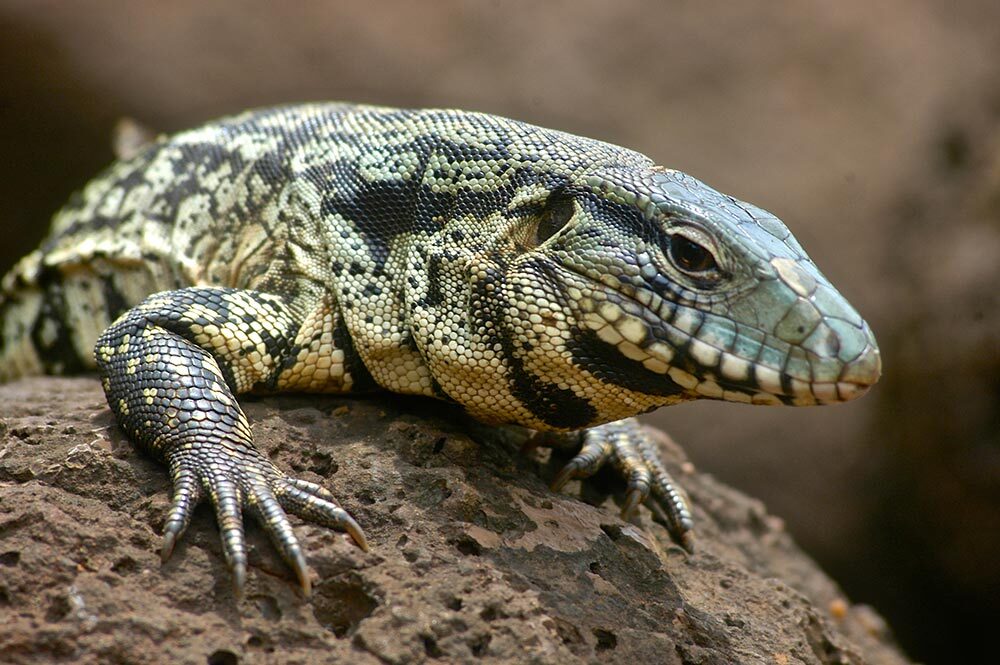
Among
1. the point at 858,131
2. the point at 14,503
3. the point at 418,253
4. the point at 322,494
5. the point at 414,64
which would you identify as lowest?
the point at 14,503

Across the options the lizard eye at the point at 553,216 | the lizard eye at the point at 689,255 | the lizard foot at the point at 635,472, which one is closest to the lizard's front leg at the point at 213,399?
the lizard eye at the point at 553,216

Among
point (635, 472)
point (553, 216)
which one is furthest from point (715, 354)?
point (635, 472)

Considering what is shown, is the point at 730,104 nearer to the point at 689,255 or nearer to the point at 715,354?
the point at 689,255

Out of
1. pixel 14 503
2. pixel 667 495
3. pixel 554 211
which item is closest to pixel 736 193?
pixel 667 495

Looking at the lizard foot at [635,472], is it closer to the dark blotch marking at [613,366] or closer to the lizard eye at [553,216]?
the dark blotch marking at [613,366]

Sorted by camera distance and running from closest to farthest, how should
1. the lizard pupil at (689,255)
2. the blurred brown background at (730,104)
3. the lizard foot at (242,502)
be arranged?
the lizard foot at (242,502)
the lizard pupil at (689,255)
the blurred brown background at (730,104)

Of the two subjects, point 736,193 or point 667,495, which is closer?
point 667,495

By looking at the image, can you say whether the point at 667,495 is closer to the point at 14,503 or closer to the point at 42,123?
the point at 14,503
